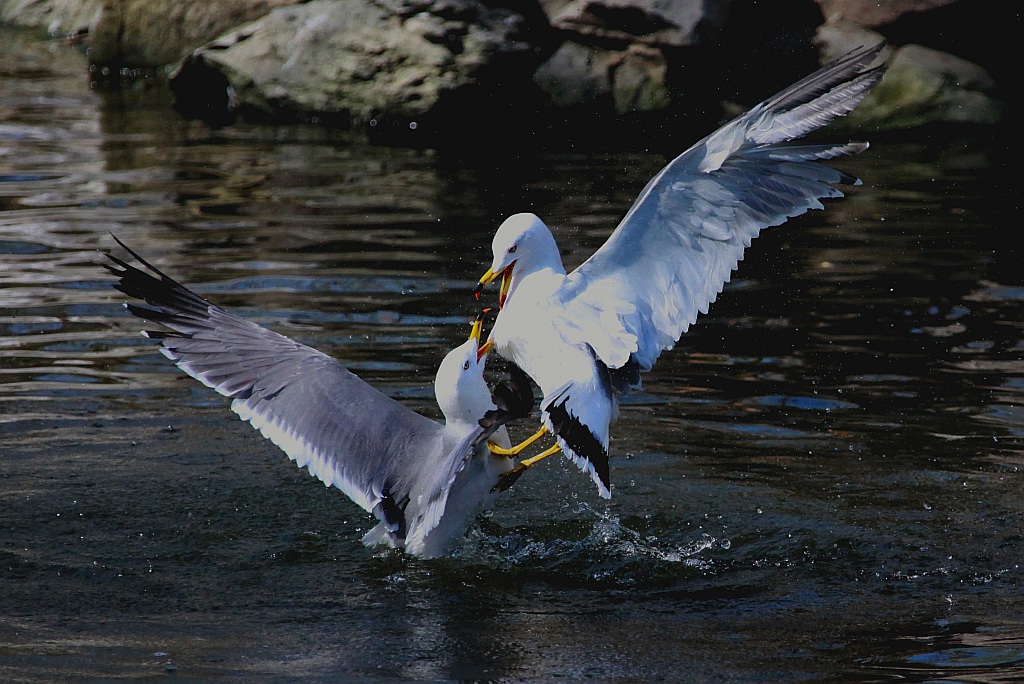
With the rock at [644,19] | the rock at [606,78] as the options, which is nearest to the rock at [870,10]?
A: the rock at [644,19]

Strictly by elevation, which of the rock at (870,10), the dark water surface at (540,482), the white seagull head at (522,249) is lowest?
the dark water surface at (540,482)

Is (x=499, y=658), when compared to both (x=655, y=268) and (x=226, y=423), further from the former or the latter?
(x=226, y=423)

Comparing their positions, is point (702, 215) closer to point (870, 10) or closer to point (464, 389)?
point (464, 389)

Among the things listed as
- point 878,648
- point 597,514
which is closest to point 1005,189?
point 597,514

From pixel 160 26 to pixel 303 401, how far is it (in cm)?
1191

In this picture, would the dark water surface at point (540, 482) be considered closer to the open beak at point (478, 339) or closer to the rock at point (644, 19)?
the open beak at point (478, 339)

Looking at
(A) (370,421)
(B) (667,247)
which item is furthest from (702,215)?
(A) (370,421)

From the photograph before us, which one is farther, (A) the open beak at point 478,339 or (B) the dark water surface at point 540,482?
(A) the open beak at point 478,339

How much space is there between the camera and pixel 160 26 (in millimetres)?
16188

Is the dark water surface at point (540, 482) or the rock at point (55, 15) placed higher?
the rock at point (55, 15)

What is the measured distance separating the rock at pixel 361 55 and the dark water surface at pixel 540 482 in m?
2.94

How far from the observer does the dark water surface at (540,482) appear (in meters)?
4.37

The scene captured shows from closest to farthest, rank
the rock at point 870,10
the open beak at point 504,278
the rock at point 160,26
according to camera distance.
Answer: the open beak at point 504,278, the rock at point 870,10, the rock at point 160,26

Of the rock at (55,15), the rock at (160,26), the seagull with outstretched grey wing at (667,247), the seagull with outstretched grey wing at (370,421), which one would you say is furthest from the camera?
the rock at (55,15)
